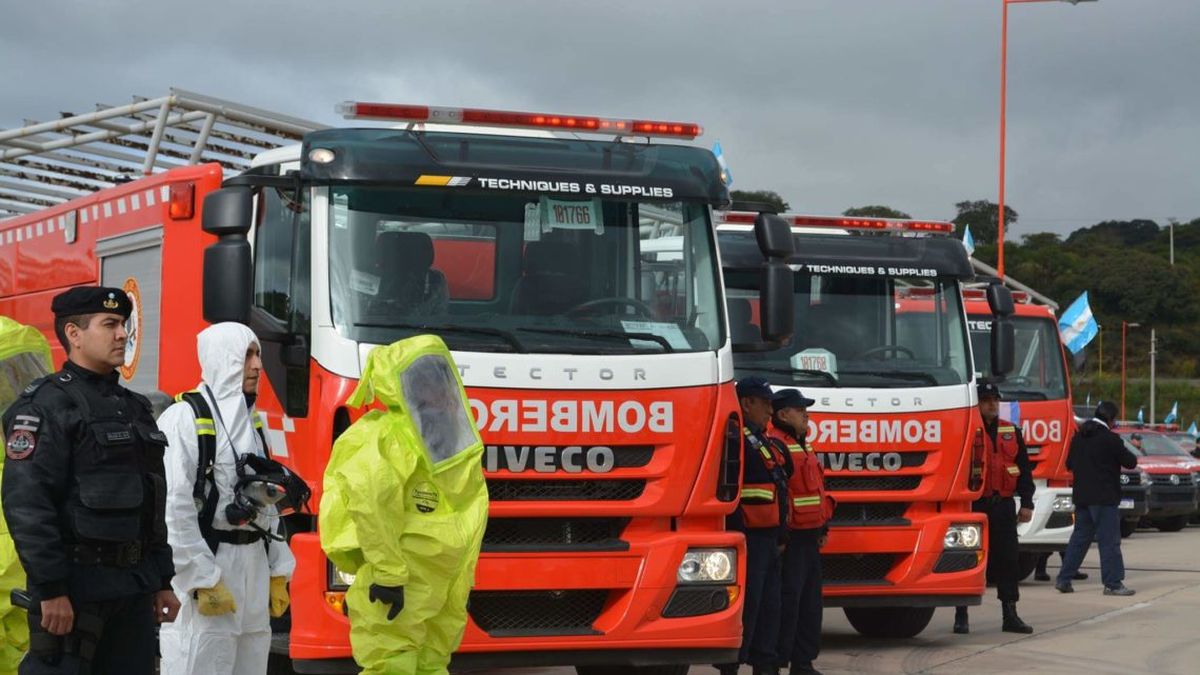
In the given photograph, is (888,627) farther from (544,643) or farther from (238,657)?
(238,657)

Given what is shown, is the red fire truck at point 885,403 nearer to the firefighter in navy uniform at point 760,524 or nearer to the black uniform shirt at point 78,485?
the firefighter in navy uniform at point 760,524

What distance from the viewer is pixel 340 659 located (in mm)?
7766

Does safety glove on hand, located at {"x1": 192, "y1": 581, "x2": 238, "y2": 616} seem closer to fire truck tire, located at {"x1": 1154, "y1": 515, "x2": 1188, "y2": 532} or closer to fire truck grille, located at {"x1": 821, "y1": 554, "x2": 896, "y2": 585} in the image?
fire truck grille, located at {"x1": 821, "y1": 554, "x2": 896, "y2": 585}

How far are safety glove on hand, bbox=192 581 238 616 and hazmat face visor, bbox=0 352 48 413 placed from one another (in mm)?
1164

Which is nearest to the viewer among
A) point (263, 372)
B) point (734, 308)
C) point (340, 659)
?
point (340, 659)

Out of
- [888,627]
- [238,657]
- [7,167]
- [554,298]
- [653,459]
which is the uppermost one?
[7,167]

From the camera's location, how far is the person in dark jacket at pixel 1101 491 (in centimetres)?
1595

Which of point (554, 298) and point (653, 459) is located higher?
point (554, 298)

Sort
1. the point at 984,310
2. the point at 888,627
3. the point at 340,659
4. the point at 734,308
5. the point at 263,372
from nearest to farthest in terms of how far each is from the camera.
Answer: the point at 340,659 → the point at 263,372 → the point at 734,308 → the point at 888,627 → the point at 984,310

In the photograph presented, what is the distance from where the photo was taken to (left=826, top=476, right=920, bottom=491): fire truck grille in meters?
11.4

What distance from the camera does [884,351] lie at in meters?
11.7

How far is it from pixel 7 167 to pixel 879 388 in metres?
7.06

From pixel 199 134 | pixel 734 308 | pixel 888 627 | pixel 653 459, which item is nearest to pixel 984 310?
pixel 888 627

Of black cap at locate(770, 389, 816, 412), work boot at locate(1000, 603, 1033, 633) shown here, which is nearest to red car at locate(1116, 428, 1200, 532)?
work boot at locate(1000, 603, 1033, 633)
